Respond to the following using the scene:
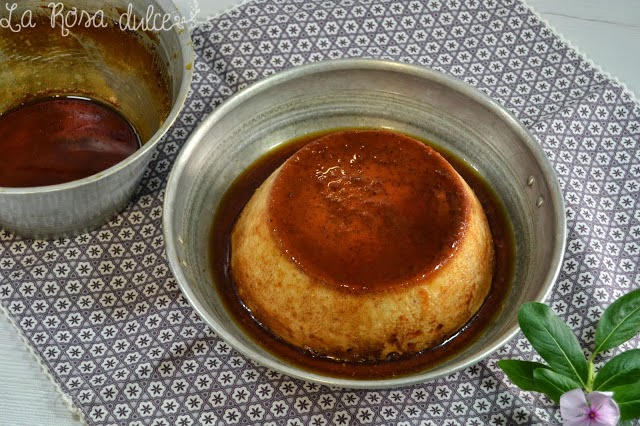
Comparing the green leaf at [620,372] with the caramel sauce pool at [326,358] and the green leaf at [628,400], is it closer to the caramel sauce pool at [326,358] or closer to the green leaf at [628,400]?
the green leaf at [628,400]

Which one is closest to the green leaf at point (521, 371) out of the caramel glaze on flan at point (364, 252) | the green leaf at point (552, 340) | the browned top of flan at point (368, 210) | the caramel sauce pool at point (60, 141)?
the green leaf at point (552, 340)

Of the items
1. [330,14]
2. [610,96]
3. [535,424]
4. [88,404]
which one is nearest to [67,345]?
[88,404]

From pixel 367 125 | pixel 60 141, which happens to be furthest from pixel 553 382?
pixel 60 141

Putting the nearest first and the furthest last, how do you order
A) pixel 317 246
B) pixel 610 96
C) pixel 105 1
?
pixel 317 246 → pixel 105 1 → pixel 610 96

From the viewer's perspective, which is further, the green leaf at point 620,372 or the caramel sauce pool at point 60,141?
the caramel sauce pool at point 60,141

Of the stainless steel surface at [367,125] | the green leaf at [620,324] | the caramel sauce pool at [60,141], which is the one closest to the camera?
the green leaf at [620,324]

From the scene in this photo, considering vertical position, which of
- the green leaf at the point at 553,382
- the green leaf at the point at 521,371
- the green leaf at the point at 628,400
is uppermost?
the green leaf at the point at 628,400

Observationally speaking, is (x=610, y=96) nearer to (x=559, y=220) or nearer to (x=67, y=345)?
(x=559, y=220)
